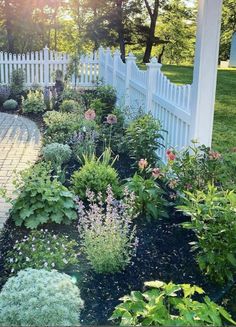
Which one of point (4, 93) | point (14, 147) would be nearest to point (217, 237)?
point (14, 147)

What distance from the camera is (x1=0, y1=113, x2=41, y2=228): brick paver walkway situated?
5.18 metres

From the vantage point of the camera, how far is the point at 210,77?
4.10 m

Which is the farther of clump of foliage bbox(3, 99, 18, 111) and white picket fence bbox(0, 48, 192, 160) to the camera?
clump of foliage bbox(3, 99, 18, 111)

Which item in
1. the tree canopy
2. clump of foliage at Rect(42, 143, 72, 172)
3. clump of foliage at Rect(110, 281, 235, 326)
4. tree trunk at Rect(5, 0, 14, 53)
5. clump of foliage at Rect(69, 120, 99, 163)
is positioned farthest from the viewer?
the tree canopy

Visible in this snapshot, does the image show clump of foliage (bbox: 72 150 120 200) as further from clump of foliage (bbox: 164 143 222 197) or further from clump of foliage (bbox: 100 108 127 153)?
clump of foliage (bbox: 100 108 127 153)

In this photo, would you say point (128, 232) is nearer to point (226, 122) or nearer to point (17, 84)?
point (226, 122)

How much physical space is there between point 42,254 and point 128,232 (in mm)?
Answer: 792

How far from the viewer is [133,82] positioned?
7.34 metres

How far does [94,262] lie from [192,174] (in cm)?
126

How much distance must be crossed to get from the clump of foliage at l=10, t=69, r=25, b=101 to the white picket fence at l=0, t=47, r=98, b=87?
1.85 ft

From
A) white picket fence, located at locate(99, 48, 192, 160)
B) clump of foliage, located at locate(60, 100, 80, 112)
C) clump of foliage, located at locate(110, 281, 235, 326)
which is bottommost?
clump of foliage, located at locate(110, 281, 235, 326)

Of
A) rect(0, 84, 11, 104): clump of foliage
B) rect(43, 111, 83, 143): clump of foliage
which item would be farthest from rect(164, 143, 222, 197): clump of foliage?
rect(0, 84, 11, 104): clump of foliage

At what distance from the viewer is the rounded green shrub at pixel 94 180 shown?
4.24 m

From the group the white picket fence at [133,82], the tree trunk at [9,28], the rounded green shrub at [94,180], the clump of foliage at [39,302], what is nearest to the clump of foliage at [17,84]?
the white picket fence at [133,82]
